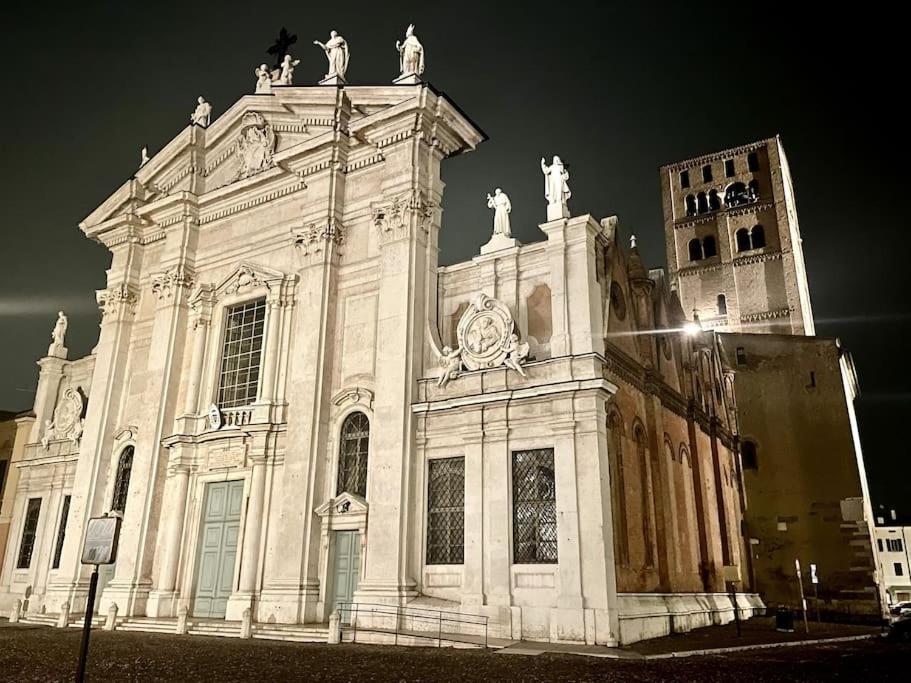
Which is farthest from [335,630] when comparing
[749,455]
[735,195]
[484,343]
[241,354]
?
[735,195]

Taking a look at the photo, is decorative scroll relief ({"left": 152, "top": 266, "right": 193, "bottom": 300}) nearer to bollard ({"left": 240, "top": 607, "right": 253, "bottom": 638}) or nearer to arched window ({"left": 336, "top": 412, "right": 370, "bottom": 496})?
arched window ({"left": 336, "top": 412, "right": 370, "bottom": 496})

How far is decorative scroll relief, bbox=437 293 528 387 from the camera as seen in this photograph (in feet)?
55.6

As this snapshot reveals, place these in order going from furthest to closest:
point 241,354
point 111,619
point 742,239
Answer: point 742,239 → point 241,354 → point 111,619

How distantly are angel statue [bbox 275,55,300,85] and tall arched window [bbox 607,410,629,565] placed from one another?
1490cm

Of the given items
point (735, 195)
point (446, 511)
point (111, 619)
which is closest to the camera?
point (446, 511)

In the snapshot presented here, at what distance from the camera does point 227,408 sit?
2117cm

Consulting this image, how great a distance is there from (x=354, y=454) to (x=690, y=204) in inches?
1844

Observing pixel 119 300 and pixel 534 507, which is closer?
pixel 534 507

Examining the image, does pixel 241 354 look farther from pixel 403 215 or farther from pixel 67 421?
pixel 67 421

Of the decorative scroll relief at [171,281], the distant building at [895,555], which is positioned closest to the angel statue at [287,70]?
the decorative scroll relief at [171,281]

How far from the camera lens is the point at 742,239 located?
178 feet

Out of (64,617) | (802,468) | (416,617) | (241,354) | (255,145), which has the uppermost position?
(255,145)

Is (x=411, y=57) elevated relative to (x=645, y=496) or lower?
elevated

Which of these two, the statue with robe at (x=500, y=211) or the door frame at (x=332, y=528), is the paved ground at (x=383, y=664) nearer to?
the door frame at (x=332, y=528)
